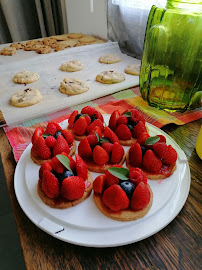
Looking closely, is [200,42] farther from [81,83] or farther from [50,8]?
[50,8]

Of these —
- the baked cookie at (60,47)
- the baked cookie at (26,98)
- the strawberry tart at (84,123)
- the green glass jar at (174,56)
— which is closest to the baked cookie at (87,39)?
the baked cookie at (60,47)

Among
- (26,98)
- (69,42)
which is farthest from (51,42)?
(26,98)

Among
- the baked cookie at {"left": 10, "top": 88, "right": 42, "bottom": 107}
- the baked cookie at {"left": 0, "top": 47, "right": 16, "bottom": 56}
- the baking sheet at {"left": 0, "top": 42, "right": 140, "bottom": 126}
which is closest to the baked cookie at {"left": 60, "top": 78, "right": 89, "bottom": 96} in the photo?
the baking sheet at {"left": 0, "top": 42, "right": 140, "bottom": 126}

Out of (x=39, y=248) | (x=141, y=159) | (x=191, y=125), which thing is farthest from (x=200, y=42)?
(x=39, y=248)

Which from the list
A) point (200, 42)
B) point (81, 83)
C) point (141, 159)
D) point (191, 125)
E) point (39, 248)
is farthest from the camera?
point (81, 83)

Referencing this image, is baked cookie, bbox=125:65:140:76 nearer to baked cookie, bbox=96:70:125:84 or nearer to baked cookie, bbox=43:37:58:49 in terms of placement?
baked cookie, bbox=96:70:125:84

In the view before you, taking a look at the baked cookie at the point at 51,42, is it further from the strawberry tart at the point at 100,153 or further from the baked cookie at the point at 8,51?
the strawberry tart at the point at 100,153
